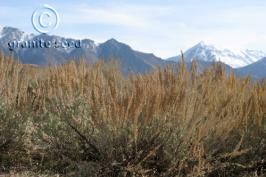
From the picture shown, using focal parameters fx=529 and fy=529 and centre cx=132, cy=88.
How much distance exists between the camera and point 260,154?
5742mm

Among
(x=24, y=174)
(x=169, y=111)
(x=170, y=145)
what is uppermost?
(x=169, y=111)

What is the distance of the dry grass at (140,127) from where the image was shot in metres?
5.13

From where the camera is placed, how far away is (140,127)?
520 centimetres

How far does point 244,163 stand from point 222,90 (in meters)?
0.94

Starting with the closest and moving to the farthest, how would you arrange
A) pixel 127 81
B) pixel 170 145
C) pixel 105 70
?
pixel 170 145
pixel 127 81
pixel 105 70

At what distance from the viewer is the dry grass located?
5129 mm

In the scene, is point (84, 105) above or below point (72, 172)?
above

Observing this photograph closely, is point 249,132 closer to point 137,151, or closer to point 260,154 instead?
point 260,154

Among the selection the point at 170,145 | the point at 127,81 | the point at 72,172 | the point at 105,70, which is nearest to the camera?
the point at 170,145

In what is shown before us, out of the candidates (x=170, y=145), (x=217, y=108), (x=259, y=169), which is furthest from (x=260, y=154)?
(x=170, y=145)

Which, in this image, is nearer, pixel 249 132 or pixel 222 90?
pixel 249 132

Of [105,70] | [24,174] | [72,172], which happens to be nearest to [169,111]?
[72,172]

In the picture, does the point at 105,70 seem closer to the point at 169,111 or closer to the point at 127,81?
the point at 127,81

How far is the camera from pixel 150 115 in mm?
5168
